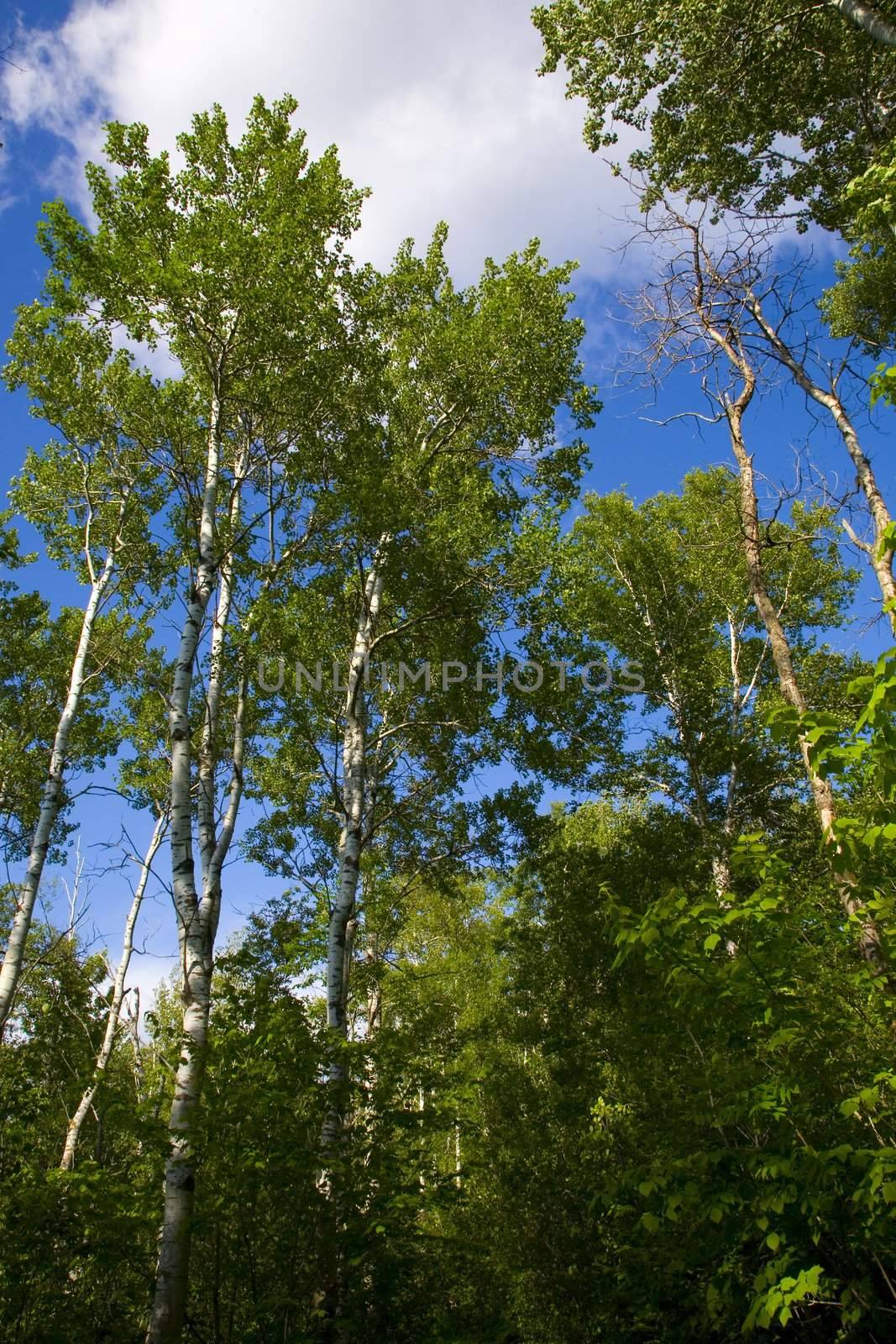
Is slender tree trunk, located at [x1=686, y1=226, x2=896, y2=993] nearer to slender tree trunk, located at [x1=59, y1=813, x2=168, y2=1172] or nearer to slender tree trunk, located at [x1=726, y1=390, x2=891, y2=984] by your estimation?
slender tree trunk, located at [x1=726, y1=390, x2=891, y2=984]

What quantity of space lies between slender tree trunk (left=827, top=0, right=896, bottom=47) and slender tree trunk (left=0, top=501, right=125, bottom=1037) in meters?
8.63

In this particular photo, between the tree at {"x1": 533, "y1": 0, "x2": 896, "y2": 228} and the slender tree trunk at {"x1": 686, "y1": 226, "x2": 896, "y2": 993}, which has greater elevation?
the tree at {"x1": 533, "y1": 0, "x2": 896, "y2": 228}

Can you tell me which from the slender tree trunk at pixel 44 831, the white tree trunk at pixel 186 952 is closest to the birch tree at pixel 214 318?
the white tree trunk at pixel 186 952

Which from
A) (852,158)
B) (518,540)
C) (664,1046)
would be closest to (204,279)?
(518,540)

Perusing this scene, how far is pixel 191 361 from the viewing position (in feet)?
31.2

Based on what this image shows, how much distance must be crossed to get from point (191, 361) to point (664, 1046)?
356 inches

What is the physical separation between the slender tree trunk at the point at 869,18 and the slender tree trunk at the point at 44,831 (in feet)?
28.3

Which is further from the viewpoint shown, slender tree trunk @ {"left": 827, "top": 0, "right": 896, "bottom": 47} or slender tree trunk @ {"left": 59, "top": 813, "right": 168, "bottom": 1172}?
slender tree trunk @ {"left": 59, "top": 813, "right": 168, "bottom": 1172}

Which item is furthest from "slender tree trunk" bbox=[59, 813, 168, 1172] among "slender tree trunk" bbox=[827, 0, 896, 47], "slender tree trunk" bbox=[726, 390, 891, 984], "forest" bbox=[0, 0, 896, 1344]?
"slender tree trunk" bbox=[827, 0, 896, 47]

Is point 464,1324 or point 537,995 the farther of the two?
point 537,995

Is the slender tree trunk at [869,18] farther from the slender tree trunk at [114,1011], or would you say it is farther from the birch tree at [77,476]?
the slender tree trunk at [114,1011]

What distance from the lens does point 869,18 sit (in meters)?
6.62

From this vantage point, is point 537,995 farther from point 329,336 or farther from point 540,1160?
point 329,336

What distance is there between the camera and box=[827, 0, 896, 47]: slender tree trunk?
6484 millimetres
